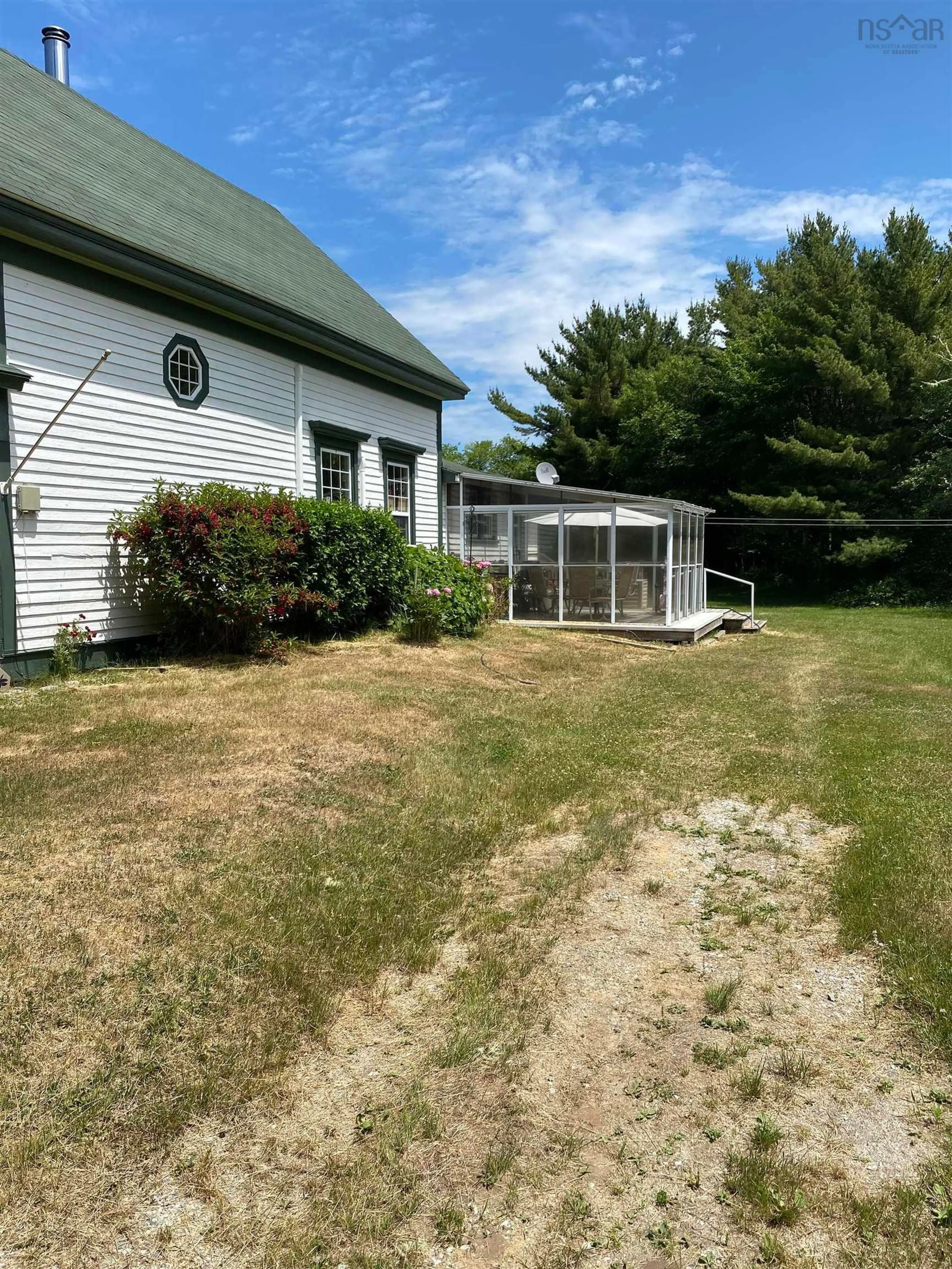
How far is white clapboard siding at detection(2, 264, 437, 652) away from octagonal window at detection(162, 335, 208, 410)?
0.09 metres

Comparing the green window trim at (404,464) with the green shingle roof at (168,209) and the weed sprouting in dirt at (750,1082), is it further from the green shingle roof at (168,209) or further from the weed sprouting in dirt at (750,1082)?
the weed sprouting in dirt at (750,1082)

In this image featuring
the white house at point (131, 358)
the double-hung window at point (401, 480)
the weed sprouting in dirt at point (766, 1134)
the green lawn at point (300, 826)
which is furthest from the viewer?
the double-hung window at point (401, 480)

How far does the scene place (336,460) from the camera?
13.5 m

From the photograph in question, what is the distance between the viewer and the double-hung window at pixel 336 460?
12.8 meters

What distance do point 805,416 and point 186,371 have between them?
2461 centimetres

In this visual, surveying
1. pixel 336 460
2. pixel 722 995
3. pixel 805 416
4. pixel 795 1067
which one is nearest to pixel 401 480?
pixel 336 460

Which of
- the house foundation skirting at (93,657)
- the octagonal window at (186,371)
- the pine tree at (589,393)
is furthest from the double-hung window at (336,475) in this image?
the pine tree at (589,393)

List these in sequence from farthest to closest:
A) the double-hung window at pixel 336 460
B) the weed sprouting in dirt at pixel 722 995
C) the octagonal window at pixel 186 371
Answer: the double-hung window at pixel 336 460 → the octagonal window at pixel 186 371 → the weed sprouting in dirt at pixel 722 995

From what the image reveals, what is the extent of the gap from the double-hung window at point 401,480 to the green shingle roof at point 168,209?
4.66ft

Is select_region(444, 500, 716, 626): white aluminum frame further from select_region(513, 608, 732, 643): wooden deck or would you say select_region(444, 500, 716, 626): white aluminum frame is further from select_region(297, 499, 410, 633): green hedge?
select_region(297, 499, 410, 633): green hedge

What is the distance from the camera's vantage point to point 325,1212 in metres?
2.05

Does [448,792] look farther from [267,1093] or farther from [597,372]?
[597,372]

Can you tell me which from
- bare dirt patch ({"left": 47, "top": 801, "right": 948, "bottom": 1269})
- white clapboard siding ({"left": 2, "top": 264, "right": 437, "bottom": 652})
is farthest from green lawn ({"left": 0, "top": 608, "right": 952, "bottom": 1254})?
white clapboard siding ({"left": 2, "top": 264, "right": 437, "bottom": 652})

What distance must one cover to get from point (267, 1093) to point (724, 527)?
31803 millimetres
